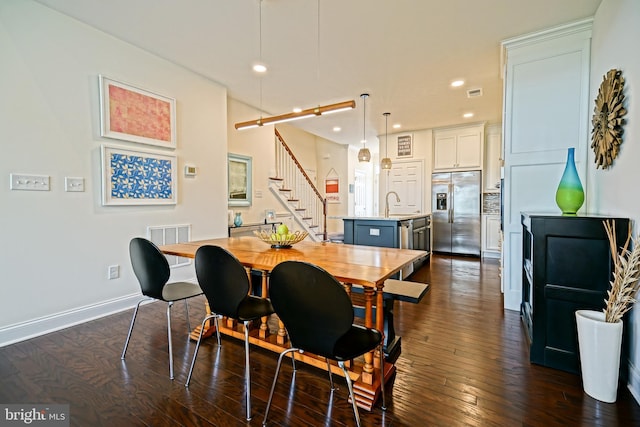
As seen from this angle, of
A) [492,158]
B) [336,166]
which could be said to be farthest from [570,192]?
[336,166]

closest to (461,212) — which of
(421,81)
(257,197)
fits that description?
(421,81)

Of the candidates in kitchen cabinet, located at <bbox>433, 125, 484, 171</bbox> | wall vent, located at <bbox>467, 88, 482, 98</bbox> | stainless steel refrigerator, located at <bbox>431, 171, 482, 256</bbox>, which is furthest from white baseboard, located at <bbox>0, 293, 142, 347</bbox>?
kitchen cabinet, located at <bbox>433, 125, 484, 171</bbox>

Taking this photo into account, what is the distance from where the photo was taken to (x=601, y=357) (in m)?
1.67

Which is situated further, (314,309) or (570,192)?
(570,192)

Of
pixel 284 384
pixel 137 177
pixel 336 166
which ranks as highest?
pixel 336 166

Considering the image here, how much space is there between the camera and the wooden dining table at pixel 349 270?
1544mm

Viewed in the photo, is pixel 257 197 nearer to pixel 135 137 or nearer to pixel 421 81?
pixel 135 137

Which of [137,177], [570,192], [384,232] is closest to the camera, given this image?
[570,192]

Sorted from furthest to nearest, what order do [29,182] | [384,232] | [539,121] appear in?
[384,232]
[539,121]
[29,182]

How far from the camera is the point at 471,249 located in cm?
624

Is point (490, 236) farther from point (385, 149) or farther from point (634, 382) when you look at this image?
point (634, 382)

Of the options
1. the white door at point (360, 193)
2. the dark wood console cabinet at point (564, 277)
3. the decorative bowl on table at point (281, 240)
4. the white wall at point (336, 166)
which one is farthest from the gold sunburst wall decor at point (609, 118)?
the white door at point (360, 193)

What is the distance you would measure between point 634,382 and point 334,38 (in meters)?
3.60

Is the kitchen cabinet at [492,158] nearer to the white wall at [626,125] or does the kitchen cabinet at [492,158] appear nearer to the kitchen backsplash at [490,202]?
the kitchen backsplash at [490,202]
